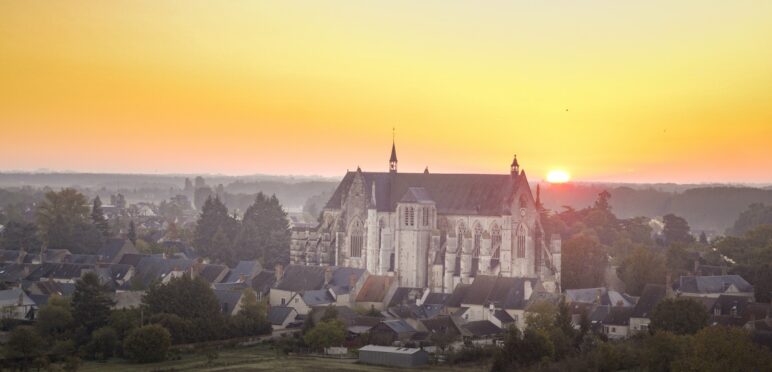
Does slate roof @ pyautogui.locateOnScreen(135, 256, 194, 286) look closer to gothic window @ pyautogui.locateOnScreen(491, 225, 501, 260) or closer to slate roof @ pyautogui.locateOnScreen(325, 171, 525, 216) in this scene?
slate roof @ pyautogui.locateOnScreen(325, 171, 525, 216)

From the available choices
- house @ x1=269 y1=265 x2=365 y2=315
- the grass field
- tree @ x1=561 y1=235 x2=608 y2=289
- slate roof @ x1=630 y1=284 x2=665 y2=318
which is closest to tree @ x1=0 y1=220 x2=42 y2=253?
house @ x1=269 y1=265 x2=365 y2=315

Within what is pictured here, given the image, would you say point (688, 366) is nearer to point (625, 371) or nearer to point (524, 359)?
point (625, 371)

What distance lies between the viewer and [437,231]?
84.8 m

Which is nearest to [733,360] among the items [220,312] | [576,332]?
[576,332]

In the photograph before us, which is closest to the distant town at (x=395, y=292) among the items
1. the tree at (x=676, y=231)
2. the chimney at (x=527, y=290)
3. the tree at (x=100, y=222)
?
the chimney at (x=527, y=290)

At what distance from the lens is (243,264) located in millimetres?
88188

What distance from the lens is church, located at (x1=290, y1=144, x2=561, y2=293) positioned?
82.2 meters

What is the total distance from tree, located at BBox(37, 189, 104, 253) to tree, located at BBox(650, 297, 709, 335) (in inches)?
2378

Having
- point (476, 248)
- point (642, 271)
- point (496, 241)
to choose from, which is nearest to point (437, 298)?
point (476, 248)

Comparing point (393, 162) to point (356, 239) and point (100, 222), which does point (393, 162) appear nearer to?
point (356, 239)

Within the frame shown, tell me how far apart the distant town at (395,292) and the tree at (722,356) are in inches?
3.8

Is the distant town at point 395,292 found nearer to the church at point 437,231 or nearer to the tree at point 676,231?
the church at point 437,231

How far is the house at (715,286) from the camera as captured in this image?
82.5m

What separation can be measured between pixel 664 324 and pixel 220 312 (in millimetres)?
26368
